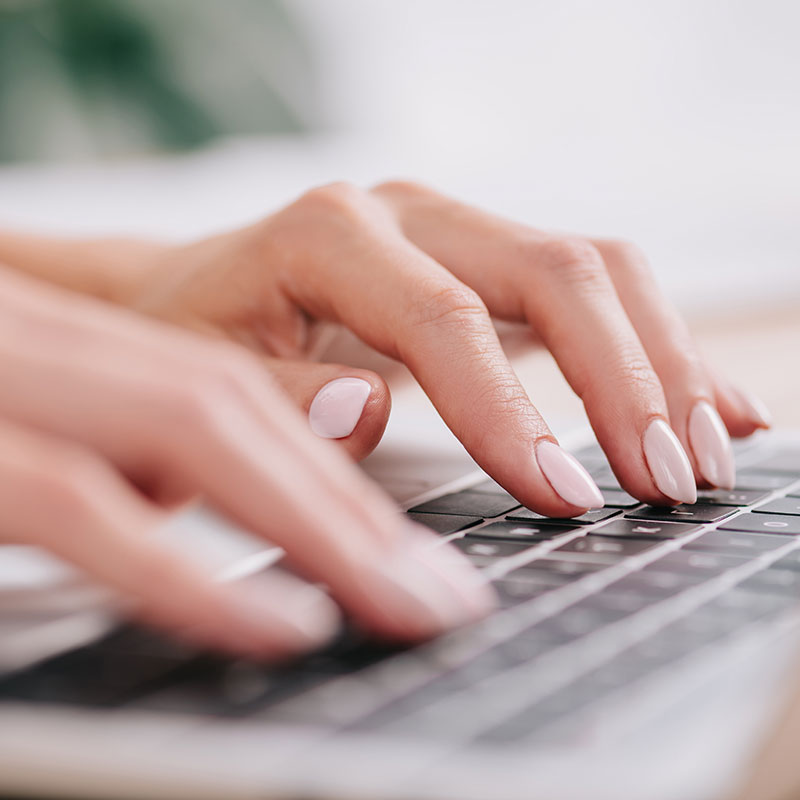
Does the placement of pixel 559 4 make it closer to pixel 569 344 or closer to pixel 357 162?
pixel 357 162

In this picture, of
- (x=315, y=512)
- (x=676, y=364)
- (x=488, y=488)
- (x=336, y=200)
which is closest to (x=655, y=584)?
(x=315, y=512)

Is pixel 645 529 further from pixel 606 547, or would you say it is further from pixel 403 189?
pixel 403 189

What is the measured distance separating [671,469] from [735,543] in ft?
0.36

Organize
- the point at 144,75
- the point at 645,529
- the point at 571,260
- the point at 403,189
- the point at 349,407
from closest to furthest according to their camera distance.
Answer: the point at 645,529 → the point at 349,407 → the point at 571,260 → the point at 403,189 → the point at 144,75

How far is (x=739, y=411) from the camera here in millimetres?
720

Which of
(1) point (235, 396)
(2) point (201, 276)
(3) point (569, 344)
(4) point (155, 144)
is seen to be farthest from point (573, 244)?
(4) point (155, 144)

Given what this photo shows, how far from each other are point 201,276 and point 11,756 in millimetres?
Answer: 602

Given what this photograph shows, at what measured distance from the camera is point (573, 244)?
0.72 meters

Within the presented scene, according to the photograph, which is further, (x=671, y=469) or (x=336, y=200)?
(x=336, y=200)

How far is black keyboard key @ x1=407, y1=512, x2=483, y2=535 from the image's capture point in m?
0.50

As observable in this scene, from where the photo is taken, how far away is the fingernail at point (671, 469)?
55 cm

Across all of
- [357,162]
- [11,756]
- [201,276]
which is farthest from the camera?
[357,162]

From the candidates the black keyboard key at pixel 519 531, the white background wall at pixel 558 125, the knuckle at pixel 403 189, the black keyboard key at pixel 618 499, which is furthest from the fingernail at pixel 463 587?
the white background wall at pixel 558 125

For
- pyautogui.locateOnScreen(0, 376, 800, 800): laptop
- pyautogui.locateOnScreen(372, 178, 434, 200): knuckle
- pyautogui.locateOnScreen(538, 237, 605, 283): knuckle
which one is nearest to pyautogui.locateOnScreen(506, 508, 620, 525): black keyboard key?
pyautogui.locateOnScreen(0, 376, 800, 800): laptop
